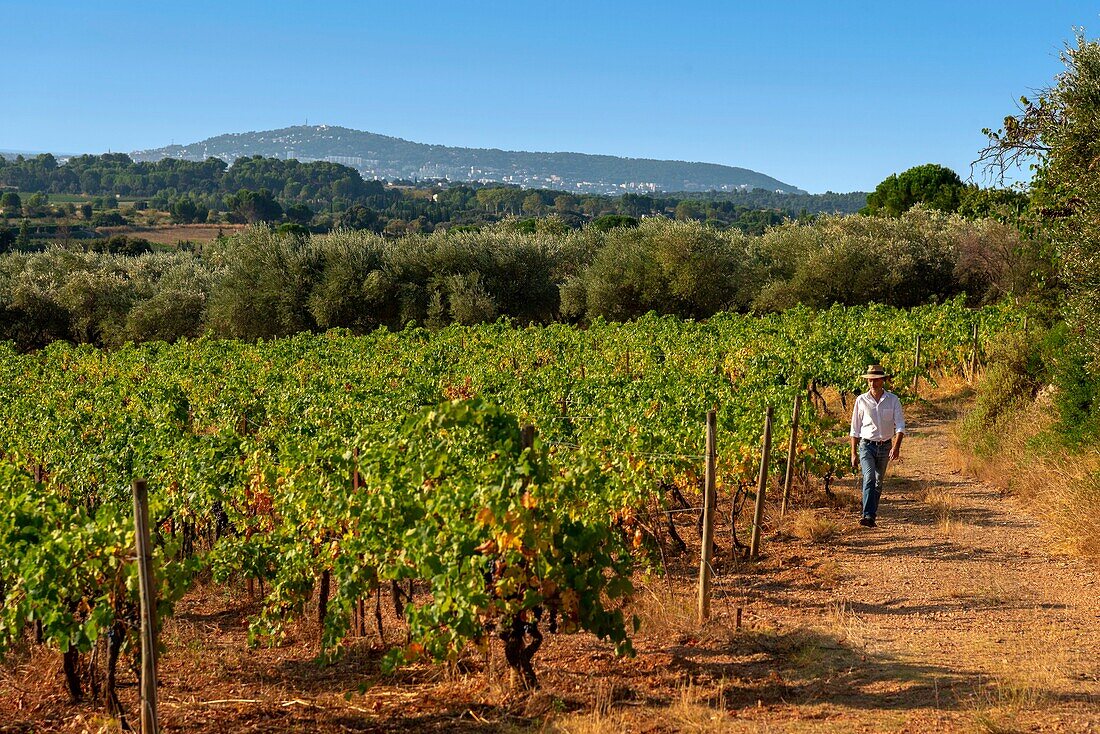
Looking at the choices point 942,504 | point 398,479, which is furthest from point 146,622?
point 942,504

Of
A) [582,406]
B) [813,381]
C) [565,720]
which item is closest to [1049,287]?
[813,381]

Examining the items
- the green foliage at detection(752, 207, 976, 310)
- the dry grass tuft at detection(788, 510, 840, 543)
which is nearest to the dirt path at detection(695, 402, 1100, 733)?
the dry grass tuft at detection(788, 510, 840, 543)

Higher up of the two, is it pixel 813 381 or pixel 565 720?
pixel 813 381

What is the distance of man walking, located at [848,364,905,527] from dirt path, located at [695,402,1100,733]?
462 millimetres

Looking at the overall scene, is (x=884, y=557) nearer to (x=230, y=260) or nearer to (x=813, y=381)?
(x=813, y=381)

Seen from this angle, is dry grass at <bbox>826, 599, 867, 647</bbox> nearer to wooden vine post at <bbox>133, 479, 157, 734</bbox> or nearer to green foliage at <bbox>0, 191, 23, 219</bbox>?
wooden vine post at <bbox>133, 479, 157, 734</bbox>

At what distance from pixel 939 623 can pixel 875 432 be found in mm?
2810

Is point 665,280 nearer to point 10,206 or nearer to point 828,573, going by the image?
point 828,573

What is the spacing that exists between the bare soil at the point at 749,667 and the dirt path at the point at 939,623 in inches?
0.7

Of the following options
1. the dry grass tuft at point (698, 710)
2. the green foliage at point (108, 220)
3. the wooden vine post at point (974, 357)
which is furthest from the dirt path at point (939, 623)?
the green foliage at point (108, 220)

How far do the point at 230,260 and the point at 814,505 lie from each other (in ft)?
120

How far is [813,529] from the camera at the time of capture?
32.9ft

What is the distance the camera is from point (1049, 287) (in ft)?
59.8

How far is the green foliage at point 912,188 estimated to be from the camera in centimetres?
6222
